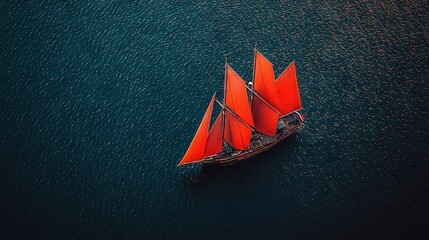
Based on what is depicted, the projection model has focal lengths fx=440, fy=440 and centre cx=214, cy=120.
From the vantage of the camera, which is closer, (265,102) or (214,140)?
(214,140)

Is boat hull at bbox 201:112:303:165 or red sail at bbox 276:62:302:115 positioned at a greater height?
red sail at bbox 276:62:302:115

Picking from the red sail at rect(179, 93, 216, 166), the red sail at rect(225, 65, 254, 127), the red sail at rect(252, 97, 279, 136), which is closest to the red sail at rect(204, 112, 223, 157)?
the red sail at rect(179, 93, 216, 166)

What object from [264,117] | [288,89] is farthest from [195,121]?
[288,89]

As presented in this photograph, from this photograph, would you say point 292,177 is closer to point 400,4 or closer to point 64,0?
point 400,4

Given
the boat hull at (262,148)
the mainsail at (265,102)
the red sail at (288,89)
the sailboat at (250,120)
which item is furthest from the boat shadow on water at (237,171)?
the red sail at (288,89)

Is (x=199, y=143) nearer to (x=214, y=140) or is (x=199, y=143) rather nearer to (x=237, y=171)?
(x=214, y=140)

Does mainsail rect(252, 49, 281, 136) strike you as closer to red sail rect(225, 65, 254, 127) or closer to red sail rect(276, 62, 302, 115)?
red sail rect(276, 62, 302, 115)

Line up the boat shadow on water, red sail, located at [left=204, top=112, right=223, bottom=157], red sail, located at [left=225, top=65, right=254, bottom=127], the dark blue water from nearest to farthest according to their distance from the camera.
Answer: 1. red sail, located at [left=225, top=65, right=254, bottom=127]
2. the dark blue water
3. red sail, located at [left=204, top=112, right=223, bottom=157]
4. the boat shadow on water

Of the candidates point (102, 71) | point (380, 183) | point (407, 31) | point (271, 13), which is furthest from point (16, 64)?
point (407, 31)
